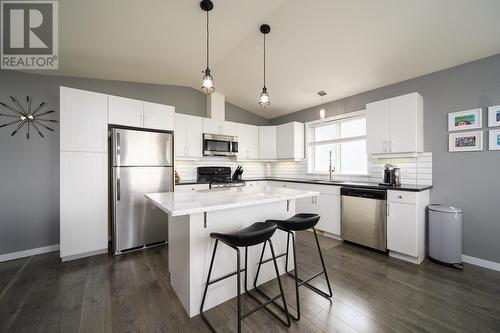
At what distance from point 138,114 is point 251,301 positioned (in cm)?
297

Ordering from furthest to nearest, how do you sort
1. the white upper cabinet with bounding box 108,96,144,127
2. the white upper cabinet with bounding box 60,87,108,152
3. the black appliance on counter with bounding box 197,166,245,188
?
the black appliance on counter with bounding box 197,166,245,188 < the white upper cabinet with bounding box 108,96,144,127 < the white upper cabinet with bounding box 60,87,108,152

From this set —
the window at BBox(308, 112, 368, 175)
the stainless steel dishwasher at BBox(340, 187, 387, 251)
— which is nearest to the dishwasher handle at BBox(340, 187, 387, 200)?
A: the stainless steel dishwasher at BBox(340, 187, 387, 251)

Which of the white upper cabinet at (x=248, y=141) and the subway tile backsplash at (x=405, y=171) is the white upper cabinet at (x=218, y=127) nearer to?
the white upper cabinet at (x=248, y=141)

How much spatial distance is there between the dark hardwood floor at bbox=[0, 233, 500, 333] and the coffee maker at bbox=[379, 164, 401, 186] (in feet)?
3.54

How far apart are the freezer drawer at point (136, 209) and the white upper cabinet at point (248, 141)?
6.38 ft

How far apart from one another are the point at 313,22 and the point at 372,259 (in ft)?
10.1

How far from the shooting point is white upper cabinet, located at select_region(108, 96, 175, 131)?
2895 millimetres

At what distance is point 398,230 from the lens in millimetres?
2654

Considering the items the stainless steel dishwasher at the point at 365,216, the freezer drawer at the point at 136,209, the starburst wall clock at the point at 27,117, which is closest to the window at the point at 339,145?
the stainless steel dishwasher at the point at 365,216

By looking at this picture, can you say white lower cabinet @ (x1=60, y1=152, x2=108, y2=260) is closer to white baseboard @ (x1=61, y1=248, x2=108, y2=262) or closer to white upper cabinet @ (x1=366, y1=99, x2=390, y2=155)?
white baseboard @ (x1=61, y1=248, x2=108, y2=262)

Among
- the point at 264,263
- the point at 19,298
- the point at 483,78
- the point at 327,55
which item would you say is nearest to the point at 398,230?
the point at 264,263

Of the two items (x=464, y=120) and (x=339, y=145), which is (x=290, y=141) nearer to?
(x=339, y=145)

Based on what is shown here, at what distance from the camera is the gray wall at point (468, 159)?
2.38 meters

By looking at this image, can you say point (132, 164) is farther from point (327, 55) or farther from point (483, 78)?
point (483, 78)
